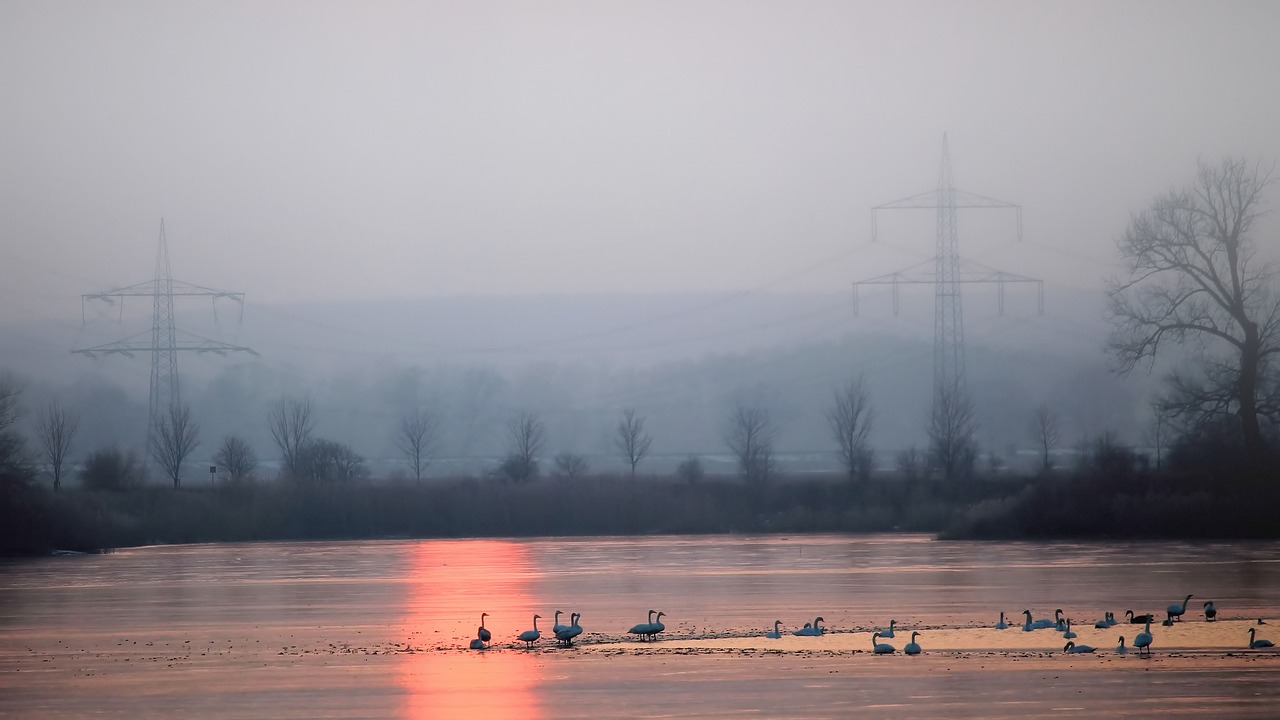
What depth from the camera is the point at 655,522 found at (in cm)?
8800

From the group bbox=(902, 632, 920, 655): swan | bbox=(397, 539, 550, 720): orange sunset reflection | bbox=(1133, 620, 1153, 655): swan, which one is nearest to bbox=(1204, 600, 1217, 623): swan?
bbox=(1133, 620, 1153, 655): swan

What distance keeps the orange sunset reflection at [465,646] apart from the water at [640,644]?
99 millimetres

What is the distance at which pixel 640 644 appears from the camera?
27938mm

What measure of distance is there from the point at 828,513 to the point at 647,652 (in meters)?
62.5

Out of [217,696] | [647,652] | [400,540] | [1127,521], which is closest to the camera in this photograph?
[217,696]

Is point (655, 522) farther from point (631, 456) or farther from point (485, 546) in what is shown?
point (631, 456)

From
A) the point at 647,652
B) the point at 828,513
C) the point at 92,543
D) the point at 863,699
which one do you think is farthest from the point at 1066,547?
the point at 92,543

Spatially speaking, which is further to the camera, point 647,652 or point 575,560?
point 575,560

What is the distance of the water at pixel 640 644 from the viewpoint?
21.4 m

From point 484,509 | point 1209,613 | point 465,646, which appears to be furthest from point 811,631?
point 484,509

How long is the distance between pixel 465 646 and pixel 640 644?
3665 millimetres

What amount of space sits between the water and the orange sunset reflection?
0.10m

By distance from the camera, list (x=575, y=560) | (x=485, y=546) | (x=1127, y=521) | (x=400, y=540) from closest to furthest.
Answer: (x=575, y=560) → (x=1127, y=521) → (x=485, y=546) → (x=400, y=540)

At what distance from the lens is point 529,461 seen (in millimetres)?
117625
